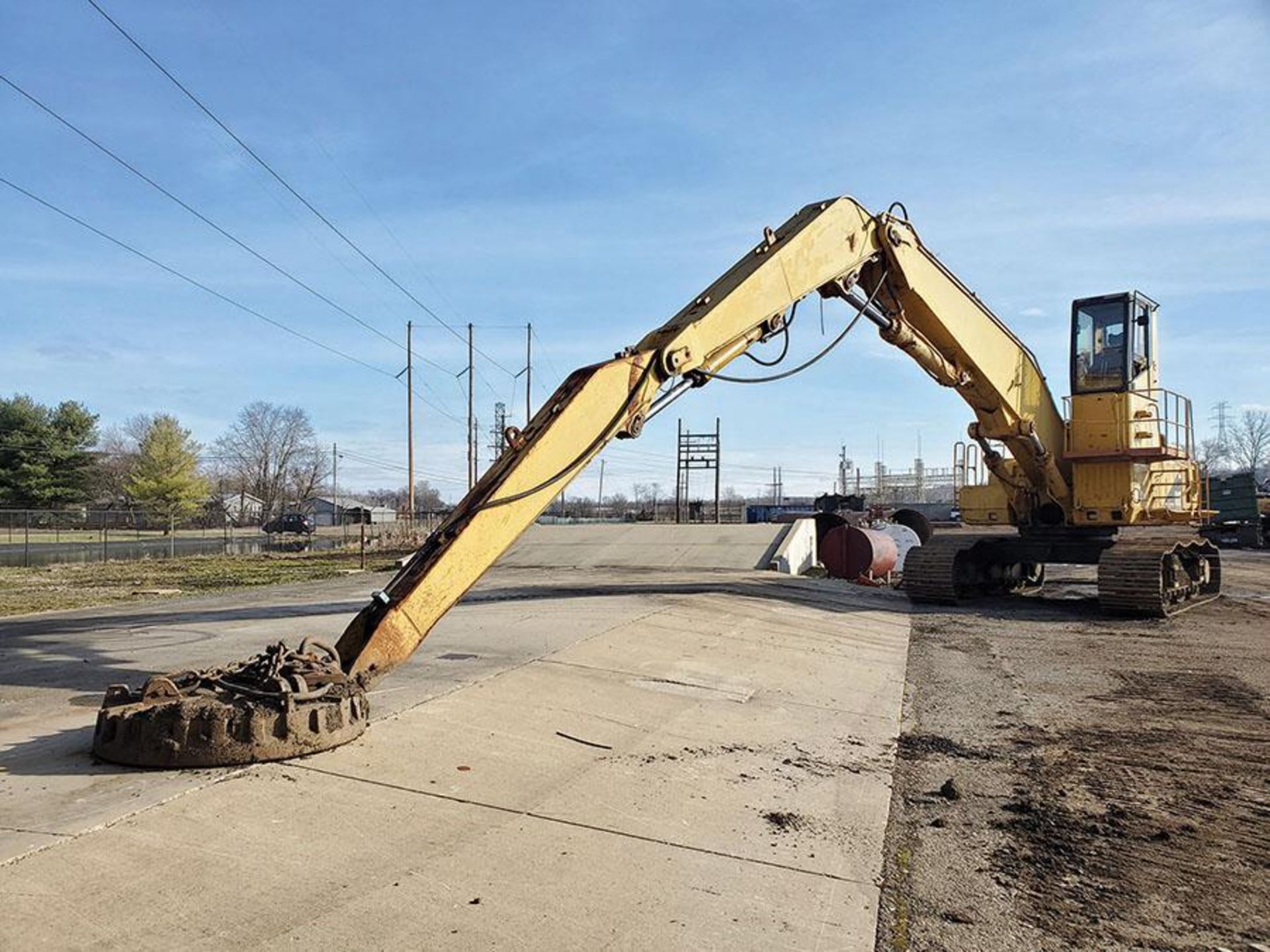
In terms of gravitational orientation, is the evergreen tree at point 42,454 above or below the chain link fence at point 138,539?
above

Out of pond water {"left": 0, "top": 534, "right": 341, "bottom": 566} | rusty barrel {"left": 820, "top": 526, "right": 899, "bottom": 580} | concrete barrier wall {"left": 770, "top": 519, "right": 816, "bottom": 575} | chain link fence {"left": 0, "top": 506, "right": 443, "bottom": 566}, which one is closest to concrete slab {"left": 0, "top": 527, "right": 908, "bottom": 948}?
concrete barrier wall {"left": 770, "top": 519, "right": 816, "bottom": 575}

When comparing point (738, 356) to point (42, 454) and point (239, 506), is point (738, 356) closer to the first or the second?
point (42, 454)

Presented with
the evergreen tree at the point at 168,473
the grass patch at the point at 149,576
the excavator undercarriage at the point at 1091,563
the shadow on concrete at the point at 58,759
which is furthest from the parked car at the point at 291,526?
the shadow on concrete at the point at 58,759

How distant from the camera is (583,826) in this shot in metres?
4.45

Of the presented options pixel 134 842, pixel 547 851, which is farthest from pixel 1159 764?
pixel 134 842

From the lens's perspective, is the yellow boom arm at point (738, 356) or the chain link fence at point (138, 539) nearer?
the yellow boom arm at point (738, 356)

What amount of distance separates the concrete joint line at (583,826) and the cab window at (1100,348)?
40.2 ft

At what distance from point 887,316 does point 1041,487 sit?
4.69 m

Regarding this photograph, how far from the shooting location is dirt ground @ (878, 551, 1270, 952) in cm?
371

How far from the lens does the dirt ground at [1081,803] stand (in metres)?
3.71

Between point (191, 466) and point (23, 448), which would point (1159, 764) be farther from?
point (191, 466)

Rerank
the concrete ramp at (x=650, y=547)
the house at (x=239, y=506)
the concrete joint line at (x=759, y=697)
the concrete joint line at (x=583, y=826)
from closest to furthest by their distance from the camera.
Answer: the concrete joint line at (x=583, y=826)
the concrete joint line at (x=759, y=697)
the concrete ramp at (x=650, y=547)
the house at (x=239, y=506)

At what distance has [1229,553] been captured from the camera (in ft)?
110

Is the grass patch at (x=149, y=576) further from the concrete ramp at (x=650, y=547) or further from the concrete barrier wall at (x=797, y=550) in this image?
the concrete barrier wall at (x=797, y=550)
